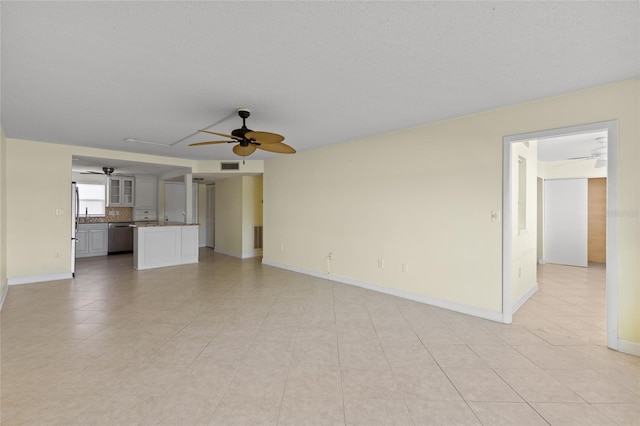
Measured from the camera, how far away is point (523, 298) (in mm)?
3941

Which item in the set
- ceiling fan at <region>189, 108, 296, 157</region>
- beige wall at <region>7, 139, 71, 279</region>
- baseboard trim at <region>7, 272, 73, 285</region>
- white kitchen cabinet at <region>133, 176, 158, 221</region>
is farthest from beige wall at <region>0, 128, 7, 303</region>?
white kitchen cabinet at <region>133, 176, 158, 221</region>

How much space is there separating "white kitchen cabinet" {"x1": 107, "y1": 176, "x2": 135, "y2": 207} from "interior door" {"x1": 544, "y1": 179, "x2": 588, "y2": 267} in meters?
10.8

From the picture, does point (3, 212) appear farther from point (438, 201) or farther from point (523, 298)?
point (523, 298)

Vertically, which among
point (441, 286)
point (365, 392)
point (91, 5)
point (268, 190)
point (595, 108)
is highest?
point (91, 5)

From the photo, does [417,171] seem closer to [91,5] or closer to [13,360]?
[91,5]

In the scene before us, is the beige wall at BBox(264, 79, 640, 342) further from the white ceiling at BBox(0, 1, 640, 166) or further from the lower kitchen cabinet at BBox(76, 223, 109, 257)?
the lower kitchen cabinet at BBox(76, 223, 109, 257)

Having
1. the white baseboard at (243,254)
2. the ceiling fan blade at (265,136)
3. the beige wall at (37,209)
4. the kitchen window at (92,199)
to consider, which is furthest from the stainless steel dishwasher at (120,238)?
the ceiling fan blade at (265,136)

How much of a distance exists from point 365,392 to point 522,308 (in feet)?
9.42

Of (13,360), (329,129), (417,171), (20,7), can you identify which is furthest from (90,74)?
(417,171)

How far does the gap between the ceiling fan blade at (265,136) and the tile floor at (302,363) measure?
1.99 metres

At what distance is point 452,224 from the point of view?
3676 millimetres

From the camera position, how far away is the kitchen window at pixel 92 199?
804 centimetres

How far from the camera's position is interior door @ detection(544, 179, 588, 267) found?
627 cm

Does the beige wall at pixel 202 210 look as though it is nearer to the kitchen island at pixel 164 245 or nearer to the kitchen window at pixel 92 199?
the kitchen window at pixel 92 199
